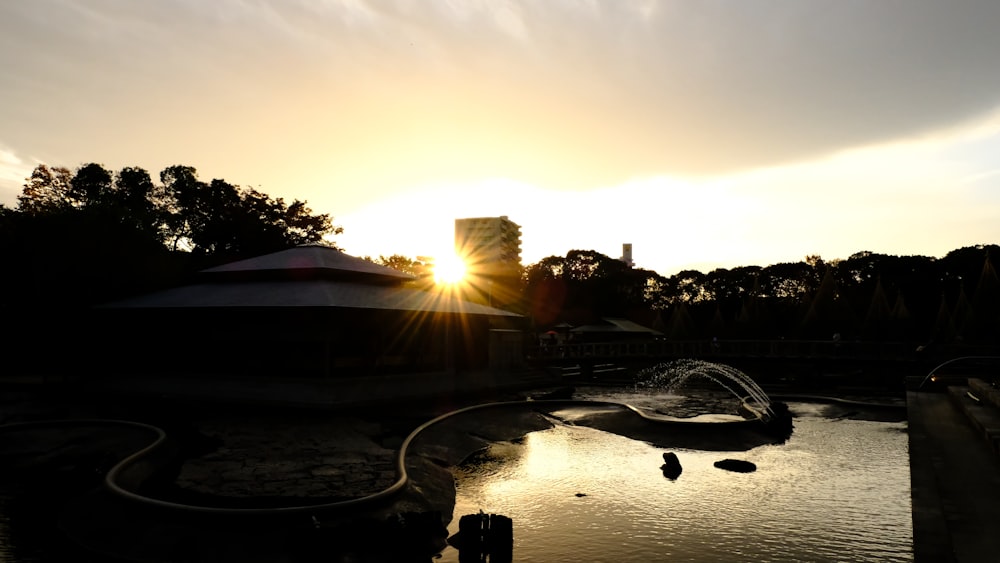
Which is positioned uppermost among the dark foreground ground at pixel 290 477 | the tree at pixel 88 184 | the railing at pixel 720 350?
the tree at pixel 88 184

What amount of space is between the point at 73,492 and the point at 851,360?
41.8 m

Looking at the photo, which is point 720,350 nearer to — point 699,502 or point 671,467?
point 671,467

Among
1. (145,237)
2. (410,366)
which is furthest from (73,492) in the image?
(145,237)

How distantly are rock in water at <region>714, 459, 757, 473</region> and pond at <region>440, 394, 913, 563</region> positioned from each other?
0.30 meters

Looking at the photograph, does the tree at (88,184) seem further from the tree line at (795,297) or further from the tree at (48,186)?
the tree line at (795,297)

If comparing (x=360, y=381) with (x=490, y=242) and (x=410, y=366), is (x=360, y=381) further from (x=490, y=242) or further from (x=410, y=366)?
(x=490, y=242)

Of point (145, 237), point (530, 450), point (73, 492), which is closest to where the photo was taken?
point (73, 492)

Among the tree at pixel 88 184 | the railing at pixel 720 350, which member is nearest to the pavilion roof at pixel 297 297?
the railing at pixel 720 350

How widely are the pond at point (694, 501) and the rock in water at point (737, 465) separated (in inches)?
11.6

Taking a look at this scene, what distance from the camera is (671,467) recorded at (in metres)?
17.4

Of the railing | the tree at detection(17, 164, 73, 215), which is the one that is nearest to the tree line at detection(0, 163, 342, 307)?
the tree at detection(17, 164, 73, 215)

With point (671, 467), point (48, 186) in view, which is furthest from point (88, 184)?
point (671, 467)

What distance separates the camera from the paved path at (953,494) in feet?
23.9

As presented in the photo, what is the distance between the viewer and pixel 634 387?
40.6 metres
